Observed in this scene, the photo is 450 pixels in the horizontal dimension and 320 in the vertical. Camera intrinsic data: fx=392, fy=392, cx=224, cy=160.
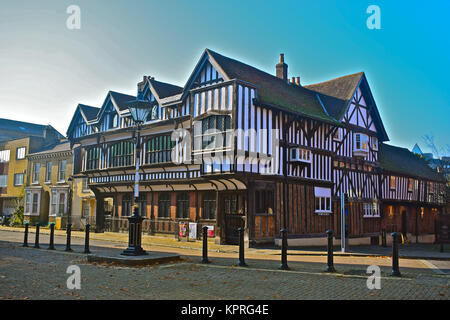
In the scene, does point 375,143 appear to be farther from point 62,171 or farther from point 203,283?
point 62,171

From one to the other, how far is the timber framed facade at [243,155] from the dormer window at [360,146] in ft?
0.24

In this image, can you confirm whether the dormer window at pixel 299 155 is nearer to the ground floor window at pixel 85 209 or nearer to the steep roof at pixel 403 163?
the steep roof at pixel 403 163

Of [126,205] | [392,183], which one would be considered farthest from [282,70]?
[126,205]

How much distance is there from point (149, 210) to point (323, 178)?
407 inches

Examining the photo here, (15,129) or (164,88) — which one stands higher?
(15,129)

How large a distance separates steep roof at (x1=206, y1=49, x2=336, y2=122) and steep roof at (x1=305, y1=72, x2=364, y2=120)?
702 mm

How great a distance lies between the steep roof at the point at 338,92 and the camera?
23.9 meters

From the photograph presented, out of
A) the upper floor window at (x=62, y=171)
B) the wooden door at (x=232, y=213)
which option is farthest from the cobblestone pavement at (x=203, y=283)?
the upper floor window at (x=62, y=171)

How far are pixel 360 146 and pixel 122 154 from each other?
14871 mm

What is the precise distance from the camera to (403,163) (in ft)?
106

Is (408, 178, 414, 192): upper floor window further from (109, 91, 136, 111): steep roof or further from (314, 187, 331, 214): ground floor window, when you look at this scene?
(109, 91, 136, 111): steep roof

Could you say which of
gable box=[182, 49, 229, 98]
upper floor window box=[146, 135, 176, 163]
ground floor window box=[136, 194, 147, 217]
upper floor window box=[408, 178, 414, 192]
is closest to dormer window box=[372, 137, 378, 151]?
upper floor window box=[408, 178, 414, 192]

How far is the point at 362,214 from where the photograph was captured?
79.2 ft
